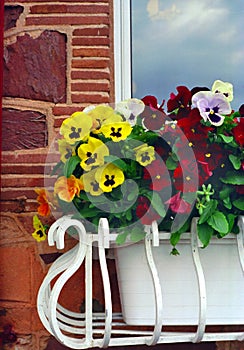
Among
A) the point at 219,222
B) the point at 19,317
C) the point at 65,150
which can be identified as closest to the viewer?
the point at 219,222

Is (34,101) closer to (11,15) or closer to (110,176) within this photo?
(11,15)

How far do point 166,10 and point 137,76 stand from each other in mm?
239

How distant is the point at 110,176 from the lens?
174 cm

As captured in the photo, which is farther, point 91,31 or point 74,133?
point 91,31

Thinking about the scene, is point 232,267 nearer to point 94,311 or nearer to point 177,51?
point 94,311

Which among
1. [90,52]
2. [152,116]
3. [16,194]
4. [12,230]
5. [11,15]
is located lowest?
[12,230]

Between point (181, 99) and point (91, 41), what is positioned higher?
point (91, 41)

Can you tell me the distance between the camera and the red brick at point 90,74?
2.11 metres

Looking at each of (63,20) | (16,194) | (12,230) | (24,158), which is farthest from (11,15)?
(12,230)

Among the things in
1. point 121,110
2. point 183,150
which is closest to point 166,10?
point 121,110

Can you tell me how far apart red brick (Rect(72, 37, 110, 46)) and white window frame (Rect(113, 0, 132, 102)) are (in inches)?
1.6

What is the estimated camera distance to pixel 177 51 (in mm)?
2223

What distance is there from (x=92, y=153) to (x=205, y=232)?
34 cm

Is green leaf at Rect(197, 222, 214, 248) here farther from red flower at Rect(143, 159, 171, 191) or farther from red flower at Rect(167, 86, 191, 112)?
red flower at Rect(167, 86, 191, 112)
